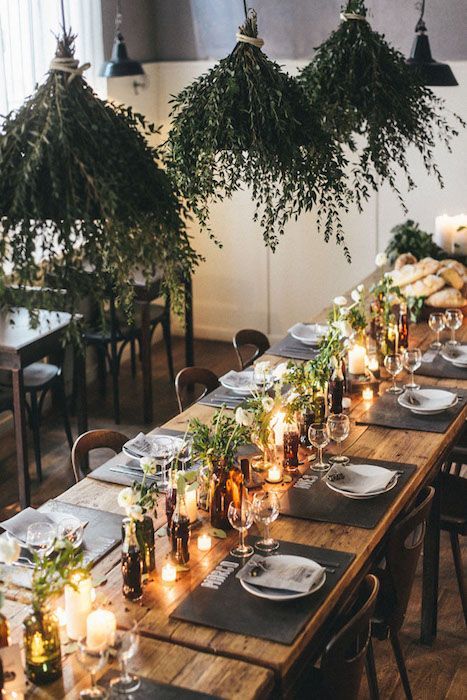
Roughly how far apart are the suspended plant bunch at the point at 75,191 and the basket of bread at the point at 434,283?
10.1 ft

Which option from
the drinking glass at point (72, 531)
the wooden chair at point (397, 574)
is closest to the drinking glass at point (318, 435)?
the wooden chair at point (397, 574)

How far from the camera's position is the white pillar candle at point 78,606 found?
98.7 inches

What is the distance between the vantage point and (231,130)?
9.54 feet

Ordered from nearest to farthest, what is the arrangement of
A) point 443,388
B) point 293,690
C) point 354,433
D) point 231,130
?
point 293,690
point 231,130
point 354,433
point 443,388

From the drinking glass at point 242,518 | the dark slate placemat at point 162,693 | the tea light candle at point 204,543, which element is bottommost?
the dark slate placemat at point 162,693

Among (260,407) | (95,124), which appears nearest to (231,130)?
(95,124)

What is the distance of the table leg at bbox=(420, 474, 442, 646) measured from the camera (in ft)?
12.7

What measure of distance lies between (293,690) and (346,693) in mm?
153

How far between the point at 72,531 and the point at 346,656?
880 millimetres

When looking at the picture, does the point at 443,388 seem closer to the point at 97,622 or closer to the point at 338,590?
the point at 338,590

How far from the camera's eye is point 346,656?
2785mm

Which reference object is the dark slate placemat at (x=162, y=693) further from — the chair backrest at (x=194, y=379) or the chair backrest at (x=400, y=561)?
the chair backrest at (x=194, y=379)

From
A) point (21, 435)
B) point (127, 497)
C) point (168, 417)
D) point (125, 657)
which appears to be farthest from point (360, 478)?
point (168, 417)

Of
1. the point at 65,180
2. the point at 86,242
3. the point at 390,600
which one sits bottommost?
the point at 390,600
